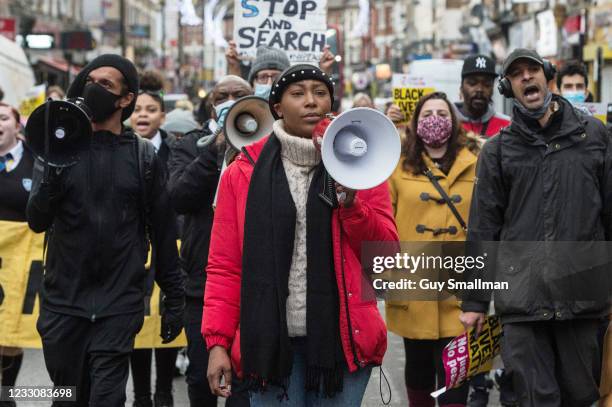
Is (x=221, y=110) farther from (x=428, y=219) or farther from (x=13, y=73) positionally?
(x=13, y=73)

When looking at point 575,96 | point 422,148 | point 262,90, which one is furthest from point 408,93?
point 262,90

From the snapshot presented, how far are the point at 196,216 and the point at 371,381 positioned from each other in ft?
8.89

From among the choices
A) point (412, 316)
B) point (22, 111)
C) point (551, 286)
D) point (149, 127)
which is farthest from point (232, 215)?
point (22, 111)

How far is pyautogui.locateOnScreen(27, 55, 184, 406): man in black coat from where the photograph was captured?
17.8 feet

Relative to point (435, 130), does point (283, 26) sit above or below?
above

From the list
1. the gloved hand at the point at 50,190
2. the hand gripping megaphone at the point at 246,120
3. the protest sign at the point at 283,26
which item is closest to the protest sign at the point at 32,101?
the protest sign at the point at 283,26

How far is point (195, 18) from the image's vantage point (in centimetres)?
1712

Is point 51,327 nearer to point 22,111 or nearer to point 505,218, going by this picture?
point 505,218

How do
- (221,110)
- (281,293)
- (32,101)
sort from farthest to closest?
(32,101) → (221,110) → (281,293)

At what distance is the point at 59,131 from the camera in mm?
5328

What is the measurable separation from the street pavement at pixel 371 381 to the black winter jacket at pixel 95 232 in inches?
81.6

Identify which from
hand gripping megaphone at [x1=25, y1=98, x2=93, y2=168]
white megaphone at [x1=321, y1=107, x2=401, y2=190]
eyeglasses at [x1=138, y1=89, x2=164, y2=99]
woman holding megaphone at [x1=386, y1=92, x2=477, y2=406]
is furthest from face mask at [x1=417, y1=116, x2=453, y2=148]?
white megaphone at [x1=321, y1=107, x2=401, y2=190]

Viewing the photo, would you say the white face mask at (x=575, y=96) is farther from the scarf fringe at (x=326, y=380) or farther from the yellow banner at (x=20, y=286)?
the scarf fringe at (x=326, y=380)

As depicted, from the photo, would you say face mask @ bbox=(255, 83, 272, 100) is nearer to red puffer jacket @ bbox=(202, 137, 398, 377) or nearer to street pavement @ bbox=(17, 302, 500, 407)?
street pavement @ bbox=(17, 302, 500, 407)
